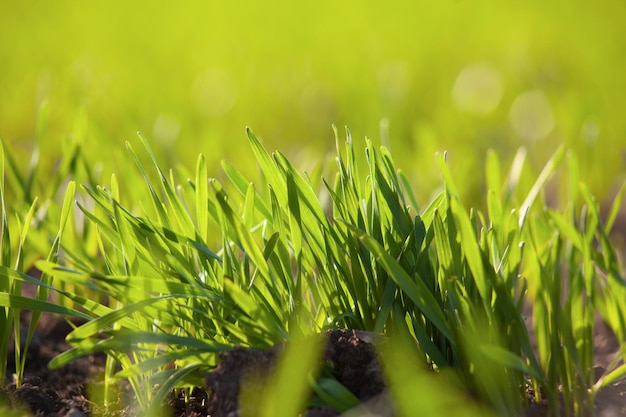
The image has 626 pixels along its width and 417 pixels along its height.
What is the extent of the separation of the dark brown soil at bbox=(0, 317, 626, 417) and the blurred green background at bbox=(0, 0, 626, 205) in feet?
2.05

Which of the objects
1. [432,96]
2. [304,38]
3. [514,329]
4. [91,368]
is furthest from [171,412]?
[304,38]

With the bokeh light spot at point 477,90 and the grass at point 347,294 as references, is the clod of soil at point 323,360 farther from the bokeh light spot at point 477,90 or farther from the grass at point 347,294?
the bokeh light spot at point 477,90

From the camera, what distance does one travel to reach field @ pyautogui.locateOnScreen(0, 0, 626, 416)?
40.4 inches

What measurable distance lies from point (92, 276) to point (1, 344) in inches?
13.8

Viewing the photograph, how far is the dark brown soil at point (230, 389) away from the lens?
996 mm

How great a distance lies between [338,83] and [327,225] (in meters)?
2.45

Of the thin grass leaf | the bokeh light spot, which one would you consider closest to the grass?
the thin grass leaf

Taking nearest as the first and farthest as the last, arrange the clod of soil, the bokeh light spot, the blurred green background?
the clod of soil → the blurred green background → the bokeh light spot

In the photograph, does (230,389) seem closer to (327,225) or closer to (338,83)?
(327,225)

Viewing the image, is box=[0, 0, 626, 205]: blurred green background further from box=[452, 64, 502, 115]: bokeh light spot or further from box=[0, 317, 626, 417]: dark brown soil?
box=[0, 317, 626, 417]: dark brown soil

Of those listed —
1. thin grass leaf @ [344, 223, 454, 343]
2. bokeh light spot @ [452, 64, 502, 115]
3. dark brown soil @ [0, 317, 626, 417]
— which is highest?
bokeh light spot @ [452, 64, 502, 115]

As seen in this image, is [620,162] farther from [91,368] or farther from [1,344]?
[1,344]

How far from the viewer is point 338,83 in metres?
3.50

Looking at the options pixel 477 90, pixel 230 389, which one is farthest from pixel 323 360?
pixel 477 90
